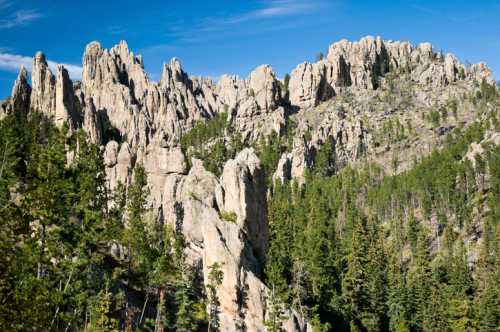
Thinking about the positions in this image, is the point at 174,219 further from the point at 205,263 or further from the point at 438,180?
the point at 438,180

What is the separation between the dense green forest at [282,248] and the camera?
2911 cm

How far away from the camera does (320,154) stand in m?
186

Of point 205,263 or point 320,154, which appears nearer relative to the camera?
point 205,263

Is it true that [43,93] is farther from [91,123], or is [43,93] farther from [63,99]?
[91,123]

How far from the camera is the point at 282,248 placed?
302 feet

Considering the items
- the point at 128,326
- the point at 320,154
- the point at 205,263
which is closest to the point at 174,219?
the point at 205,263

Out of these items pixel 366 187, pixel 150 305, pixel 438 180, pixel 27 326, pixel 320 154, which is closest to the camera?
pixel 27 326

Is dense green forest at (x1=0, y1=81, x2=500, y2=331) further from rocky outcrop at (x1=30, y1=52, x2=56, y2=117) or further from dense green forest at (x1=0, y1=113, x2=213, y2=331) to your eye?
rocky outcrop at (x1=30, y1=52, x2=56, y2=117)

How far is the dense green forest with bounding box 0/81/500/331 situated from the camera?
2911cm

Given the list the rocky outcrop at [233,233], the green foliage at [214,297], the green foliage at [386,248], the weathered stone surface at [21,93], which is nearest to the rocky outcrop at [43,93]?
the weathered stone surface at [21,93]

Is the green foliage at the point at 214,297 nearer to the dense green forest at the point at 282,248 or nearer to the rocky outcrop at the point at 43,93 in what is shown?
the dense green forest at the point at 282,248

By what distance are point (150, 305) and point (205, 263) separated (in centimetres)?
809

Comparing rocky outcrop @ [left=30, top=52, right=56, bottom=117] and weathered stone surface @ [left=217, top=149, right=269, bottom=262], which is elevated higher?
rocky outcrop @ [left=30, top=52, right=56, bottom=117]

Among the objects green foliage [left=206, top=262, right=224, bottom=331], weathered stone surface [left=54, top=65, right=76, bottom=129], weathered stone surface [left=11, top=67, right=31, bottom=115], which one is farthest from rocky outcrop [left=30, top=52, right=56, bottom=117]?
green foliage [left=206, top=262, right=224, bottom=331]
